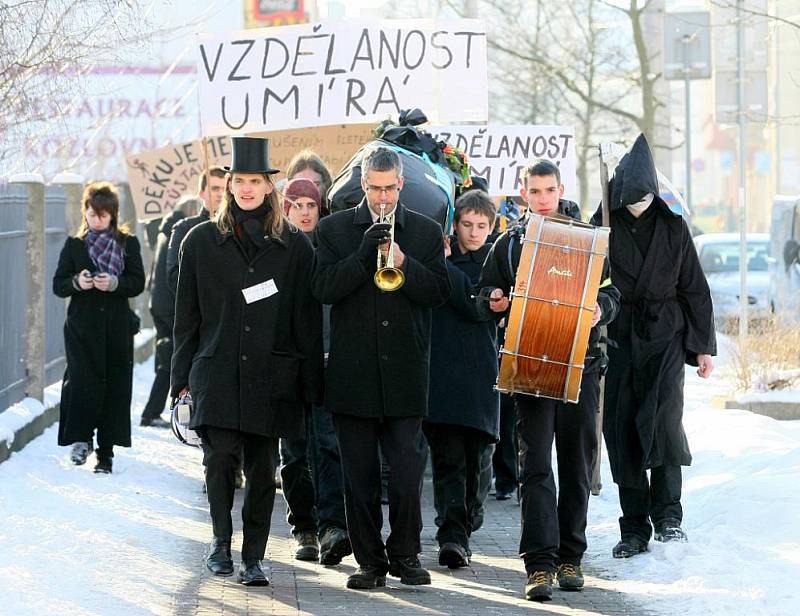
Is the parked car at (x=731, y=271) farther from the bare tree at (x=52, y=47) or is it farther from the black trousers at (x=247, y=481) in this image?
the black trousers at (x=247, y=481)

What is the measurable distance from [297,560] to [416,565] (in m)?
0.93

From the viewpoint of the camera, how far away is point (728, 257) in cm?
2752

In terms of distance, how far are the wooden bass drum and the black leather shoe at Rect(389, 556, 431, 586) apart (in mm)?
1085

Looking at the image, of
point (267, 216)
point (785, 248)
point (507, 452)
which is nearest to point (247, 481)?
point (267, 216)

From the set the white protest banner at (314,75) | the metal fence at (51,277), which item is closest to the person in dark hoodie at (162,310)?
the white protest banner at (314,75)

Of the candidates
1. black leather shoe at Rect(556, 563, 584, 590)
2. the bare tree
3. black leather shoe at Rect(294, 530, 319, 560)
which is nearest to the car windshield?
the bare tree

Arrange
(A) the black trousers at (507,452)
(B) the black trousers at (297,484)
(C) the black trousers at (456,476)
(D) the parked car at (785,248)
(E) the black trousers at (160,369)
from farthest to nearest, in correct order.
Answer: (D) the parked car at (785,248), (E) the black trousers at (160,369), (A) the black trousers at (507,452), (B) the black trousers at (297,484), (C) the black trousers at (456,476)

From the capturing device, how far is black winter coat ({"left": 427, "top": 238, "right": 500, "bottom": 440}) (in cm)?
873

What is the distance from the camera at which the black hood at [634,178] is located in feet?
28.3

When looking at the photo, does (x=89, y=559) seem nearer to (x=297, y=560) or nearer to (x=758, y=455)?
(x=297, y=560)

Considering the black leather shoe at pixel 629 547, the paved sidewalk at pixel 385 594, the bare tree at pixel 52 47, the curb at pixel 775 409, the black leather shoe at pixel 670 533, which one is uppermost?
the bare tree at pixel 52 47

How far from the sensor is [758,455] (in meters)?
11.0

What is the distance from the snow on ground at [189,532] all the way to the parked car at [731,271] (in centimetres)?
1216

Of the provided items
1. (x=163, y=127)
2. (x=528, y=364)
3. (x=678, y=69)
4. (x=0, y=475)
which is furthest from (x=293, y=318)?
(x=163, y=127)
